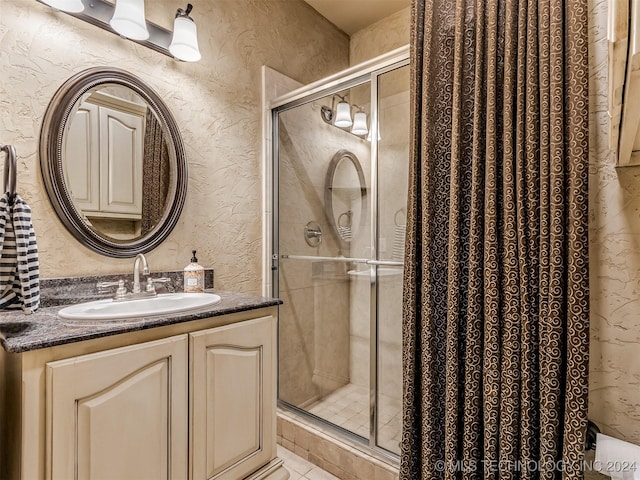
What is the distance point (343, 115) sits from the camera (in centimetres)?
196

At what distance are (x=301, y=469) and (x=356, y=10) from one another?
110 inches

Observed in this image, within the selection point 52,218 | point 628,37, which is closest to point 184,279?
point 52,218

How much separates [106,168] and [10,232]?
0.49 metres

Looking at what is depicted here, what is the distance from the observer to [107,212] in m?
1.46

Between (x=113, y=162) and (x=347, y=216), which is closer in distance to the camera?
(x=113, y=162)

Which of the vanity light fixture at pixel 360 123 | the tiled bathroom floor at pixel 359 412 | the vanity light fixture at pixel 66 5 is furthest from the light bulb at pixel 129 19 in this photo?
the tiled bathroom floor at pixel 359 412

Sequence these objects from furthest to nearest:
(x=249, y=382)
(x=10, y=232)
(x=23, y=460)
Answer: (x=249, y=382)
(x=10, y=232)
(x=23, y=460)

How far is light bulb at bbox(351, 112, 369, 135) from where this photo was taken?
6.03ft

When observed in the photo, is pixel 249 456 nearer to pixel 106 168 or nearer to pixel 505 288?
pixel 505 288

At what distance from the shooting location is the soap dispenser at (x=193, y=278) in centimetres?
161

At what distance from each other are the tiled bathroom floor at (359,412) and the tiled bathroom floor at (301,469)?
232mm

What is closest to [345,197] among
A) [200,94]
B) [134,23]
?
[200,94]

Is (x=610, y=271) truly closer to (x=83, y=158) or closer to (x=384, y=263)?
(x=384, y=263)

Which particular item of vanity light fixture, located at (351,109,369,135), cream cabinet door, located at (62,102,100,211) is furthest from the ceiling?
cream cabinet door, located at (62,102,100,211)
